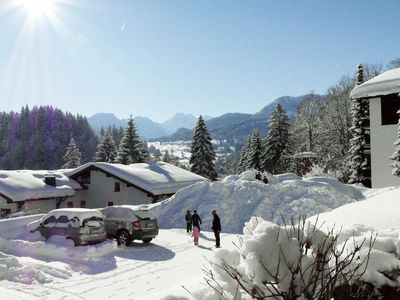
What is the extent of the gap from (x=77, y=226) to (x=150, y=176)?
20.3 metres

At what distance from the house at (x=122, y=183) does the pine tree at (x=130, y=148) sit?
58.8ft

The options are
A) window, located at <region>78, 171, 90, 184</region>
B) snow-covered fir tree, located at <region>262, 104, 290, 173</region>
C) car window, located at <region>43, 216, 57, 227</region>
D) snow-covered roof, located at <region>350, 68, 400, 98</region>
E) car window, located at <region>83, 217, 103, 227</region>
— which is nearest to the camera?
car window, located at <region>83, 217, 103, 227</region>

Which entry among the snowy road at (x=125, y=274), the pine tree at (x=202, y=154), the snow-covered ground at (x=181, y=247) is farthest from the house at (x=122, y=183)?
the snowy road at (x=125, y=274)

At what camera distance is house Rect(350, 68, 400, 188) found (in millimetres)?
27453

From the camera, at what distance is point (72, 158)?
83.7 m

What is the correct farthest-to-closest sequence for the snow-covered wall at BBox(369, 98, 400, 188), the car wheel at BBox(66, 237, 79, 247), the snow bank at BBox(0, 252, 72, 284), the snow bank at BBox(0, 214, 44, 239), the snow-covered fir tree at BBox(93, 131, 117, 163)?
the snow-covered fir tree at BBox(93, 131, 117, 163) → the snow-covered wall at BBox(369, 98, 400, 188) → the snow bank at BBox(0, 214, 44, 239) → the car wheel at BBox(66, 237, 79, 247) → the snow bank at BBox(0, 252, 72, 284)

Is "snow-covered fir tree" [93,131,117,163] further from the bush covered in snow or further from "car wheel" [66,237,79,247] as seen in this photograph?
the bush covered in snow

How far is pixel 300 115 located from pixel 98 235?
50110 mm

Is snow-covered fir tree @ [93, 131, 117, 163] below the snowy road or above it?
above

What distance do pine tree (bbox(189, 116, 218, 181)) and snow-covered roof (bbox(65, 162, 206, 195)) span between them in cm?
1377

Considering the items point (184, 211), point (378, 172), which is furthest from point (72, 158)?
point (378, 172)

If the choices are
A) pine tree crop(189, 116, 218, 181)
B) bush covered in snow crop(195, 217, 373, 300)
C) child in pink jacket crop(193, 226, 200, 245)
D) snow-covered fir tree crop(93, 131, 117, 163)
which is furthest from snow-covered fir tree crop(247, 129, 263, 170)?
bush covered in snow crop(195, 217, 373, 300)

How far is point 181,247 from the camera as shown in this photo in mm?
18938

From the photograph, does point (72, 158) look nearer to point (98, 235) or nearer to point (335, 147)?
point (335, 147)
